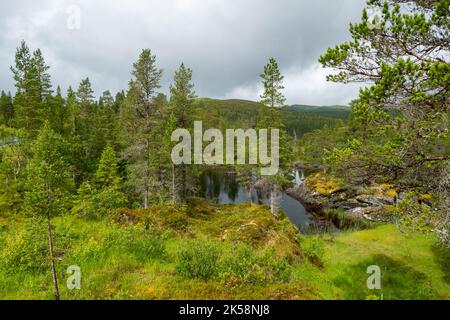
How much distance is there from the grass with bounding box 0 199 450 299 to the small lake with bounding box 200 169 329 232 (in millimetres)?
14671


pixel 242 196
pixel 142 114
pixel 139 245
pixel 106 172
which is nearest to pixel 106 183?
pixel 106 172

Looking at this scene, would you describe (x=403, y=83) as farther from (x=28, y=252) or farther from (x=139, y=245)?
(x=28, y=252)

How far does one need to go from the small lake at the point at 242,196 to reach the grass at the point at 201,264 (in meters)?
14.7

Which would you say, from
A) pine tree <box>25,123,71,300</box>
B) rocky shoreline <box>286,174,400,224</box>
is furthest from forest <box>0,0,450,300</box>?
rocky shoreline <box>286,174,400,224</box>

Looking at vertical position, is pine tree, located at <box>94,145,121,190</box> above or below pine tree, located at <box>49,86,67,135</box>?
below

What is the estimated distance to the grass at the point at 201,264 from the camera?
7.37 meters

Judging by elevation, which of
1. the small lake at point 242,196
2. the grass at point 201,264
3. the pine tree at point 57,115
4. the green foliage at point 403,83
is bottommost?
the small lake at point 242,196

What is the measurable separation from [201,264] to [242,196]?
131ft

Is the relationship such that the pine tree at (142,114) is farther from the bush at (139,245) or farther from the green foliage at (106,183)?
the bush at (139,245)

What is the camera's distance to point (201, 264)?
8383 mm

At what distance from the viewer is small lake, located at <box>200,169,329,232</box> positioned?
32.8 m

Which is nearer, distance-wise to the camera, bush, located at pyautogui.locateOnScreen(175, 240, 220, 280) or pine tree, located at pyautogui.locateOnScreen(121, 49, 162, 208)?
bush, located at pyautogui.locateOnScreen(175, 240, 220, 280)

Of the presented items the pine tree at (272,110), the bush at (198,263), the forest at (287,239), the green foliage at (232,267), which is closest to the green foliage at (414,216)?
the forest at (287,239)

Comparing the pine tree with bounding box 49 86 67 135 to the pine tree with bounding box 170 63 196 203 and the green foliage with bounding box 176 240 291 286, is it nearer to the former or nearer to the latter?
the pine tree with bounding box 170 63 196 203
